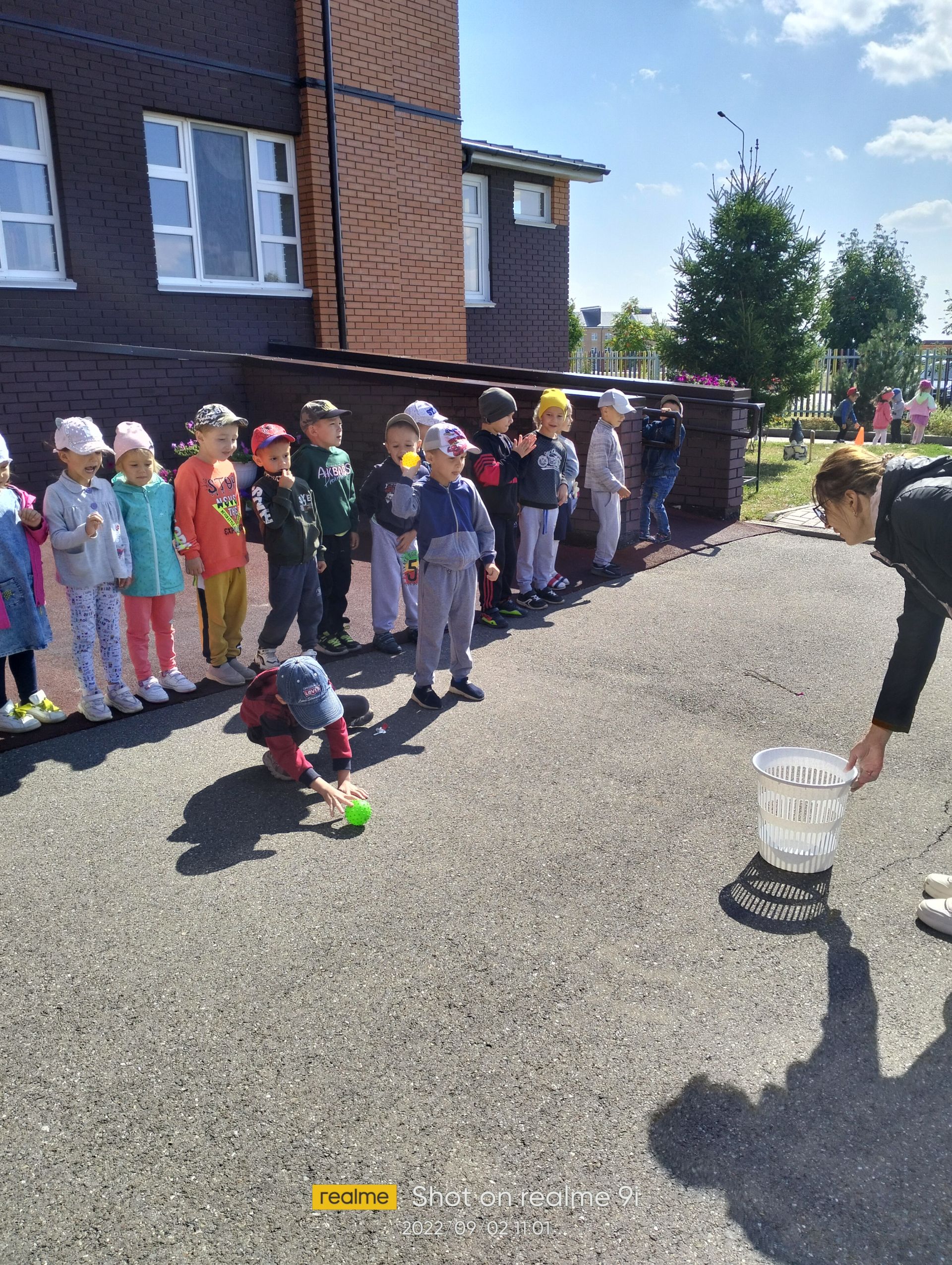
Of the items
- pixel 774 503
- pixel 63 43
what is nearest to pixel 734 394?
pixel 774 503

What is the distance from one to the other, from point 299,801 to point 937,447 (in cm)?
1942

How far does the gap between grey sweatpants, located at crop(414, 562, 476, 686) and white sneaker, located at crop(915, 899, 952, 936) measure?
3169 mm

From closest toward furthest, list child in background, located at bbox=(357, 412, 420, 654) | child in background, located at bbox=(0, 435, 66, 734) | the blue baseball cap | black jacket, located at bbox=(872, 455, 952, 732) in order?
black jacket, located at bbox=(872, 455, 952, 732), the blue baseball cap, child in background, located at bbox=(0, 435, 66, 734), child in background, located at bbox=(357, 412, 420, 654)

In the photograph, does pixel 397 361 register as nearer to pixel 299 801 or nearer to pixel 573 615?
pixel 573 615

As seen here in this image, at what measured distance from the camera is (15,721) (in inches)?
222

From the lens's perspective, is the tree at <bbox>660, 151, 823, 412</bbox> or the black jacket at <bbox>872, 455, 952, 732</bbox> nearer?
the black jacket at <bbox>872, 455, 952, 732</bbox>

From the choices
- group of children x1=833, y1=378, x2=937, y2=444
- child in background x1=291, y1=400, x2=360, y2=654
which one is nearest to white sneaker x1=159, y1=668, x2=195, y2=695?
child in background x1=291, y1=400, x2=360, y2=654

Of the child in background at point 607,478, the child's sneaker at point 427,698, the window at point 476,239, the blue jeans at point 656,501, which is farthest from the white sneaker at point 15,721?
the window at point 476,239

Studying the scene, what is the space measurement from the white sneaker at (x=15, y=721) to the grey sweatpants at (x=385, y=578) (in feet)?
8.44

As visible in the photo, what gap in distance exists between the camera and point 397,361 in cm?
1239

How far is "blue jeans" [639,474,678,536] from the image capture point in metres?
10.6

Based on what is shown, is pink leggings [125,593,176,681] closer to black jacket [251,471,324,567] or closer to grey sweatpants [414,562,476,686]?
black jacket [251,471,324,567]

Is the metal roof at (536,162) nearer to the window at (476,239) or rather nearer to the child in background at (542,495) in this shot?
the window at (476,239)

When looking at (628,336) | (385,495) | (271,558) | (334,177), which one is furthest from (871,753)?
(628,336)
